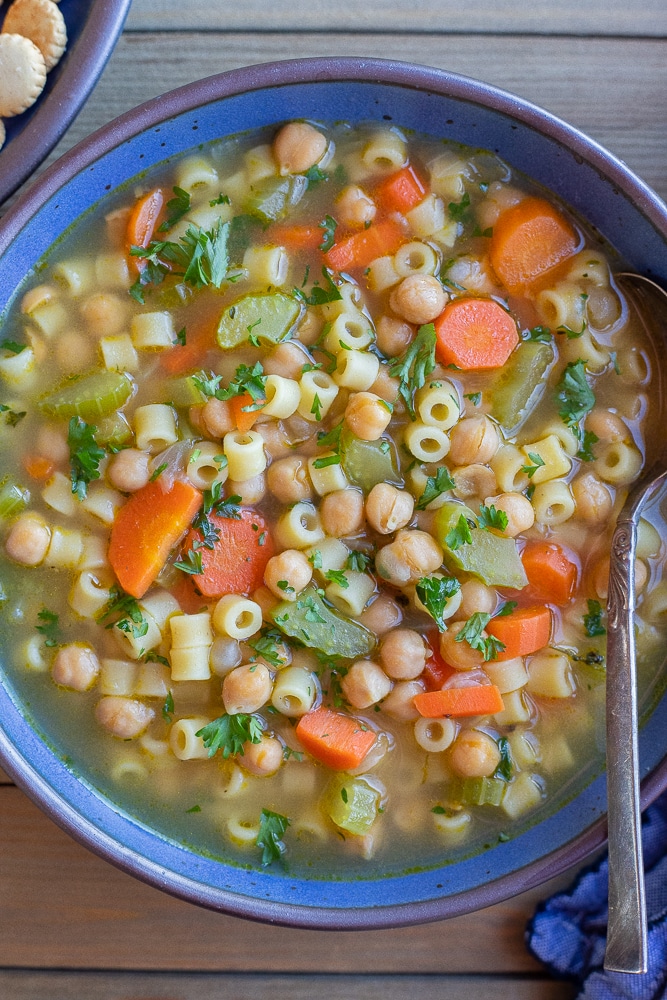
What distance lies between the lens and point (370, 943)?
3264mm

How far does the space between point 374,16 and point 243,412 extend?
1.44m

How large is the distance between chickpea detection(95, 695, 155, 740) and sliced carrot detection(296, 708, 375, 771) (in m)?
0.49

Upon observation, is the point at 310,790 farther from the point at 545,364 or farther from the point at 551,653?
the point at 545,364

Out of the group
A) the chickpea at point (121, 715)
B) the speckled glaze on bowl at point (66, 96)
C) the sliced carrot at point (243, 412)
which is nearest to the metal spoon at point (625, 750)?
the sliced carrot at point (243, 412)

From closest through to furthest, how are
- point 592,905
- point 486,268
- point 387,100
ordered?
point 387,100
point 486,268
point 592,905

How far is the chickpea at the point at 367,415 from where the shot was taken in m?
2.78

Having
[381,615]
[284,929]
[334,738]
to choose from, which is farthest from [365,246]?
[284,929]

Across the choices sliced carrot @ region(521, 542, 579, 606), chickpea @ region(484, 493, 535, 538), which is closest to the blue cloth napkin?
sliced carrot @ region(521, 542, 579, 606)

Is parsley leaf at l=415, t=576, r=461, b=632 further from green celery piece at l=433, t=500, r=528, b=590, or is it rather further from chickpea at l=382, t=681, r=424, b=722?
chickpea at l=382, t=681, r=424, b=722

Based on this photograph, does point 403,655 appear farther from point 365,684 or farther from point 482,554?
point 482,554

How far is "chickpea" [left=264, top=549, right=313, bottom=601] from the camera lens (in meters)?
2.81

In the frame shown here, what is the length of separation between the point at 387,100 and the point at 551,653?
1777 millimetres

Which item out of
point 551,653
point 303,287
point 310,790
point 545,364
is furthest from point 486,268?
point 310,790

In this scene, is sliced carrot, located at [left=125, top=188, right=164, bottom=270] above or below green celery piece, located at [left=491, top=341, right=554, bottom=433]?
above
